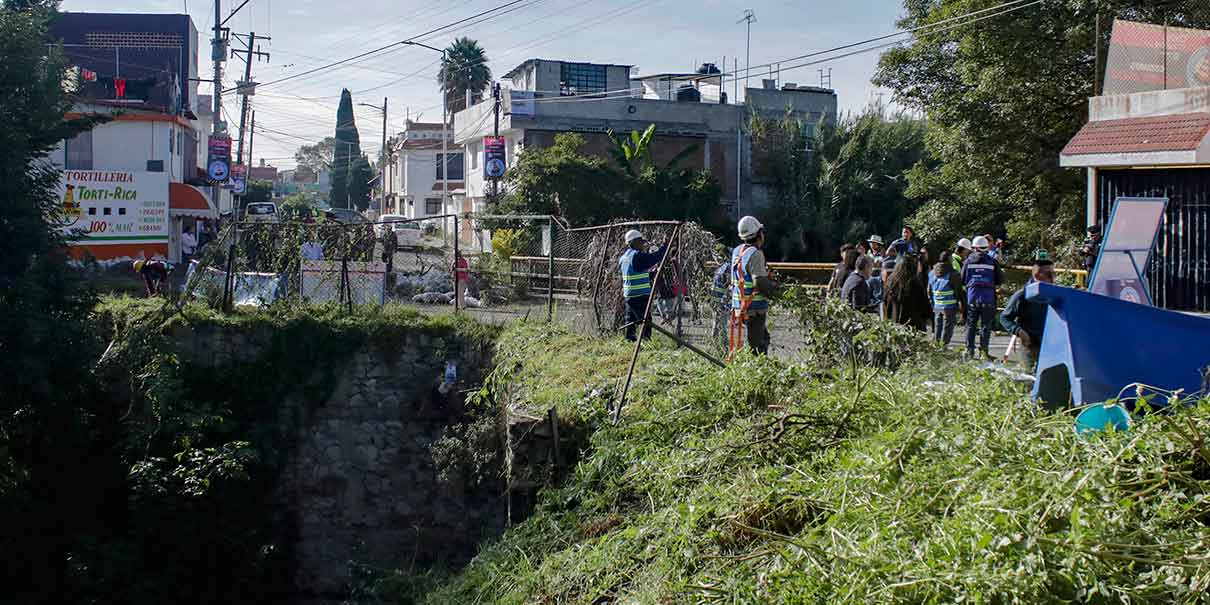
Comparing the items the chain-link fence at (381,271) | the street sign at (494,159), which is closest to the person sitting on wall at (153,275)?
the chain-link fence at (381,271)

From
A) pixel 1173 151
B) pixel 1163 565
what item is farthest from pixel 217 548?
pixel 1173 151

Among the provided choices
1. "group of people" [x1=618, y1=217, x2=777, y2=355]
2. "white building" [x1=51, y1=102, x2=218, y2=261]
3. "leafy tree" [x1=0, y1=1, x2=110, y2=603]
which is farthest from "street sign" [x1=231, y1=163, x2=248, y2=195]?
"group of people" [x1=618, y1=217, x2=777, y2=355]

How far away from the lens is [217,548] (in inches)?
560

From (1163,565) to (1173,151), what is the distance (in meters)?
14.7

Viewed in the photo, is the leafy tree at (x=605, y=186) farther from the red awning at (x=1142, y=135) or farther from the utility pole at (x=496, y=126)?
the red awning at (x=1142, y=135)

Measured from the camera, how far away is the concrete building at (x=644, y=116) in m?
38.4

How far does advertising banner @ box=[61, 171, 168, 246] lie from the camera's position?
90.5 feet

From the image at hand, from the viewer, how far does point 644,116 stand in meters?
39.3

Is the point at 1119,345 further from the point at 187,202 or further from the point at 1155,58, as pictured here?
the point at 187,202

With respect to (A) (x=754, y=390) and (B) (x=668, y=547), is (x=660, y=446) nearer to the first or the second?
(A) (x=754, y=390)

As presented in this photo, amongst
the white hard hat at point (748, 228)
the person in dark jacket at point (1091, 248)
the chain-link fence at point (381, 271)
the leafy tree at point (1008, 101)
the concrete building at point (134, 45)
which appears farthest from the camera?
the concrete building at point (134, 45)

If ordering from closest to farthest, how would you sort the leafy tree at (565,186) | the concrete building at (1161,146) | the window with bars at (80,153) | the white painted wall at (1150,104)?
the concrete building at (1161,146), the white painted wall at (1150,104), the leafy tree at (565,186), the window with bars at (80,153)

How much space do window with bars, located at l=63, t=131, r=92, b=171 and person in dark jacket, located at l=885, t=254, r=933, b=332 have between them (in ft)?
100

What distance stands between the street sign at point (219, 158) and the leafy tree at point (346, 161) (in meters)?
48.6
